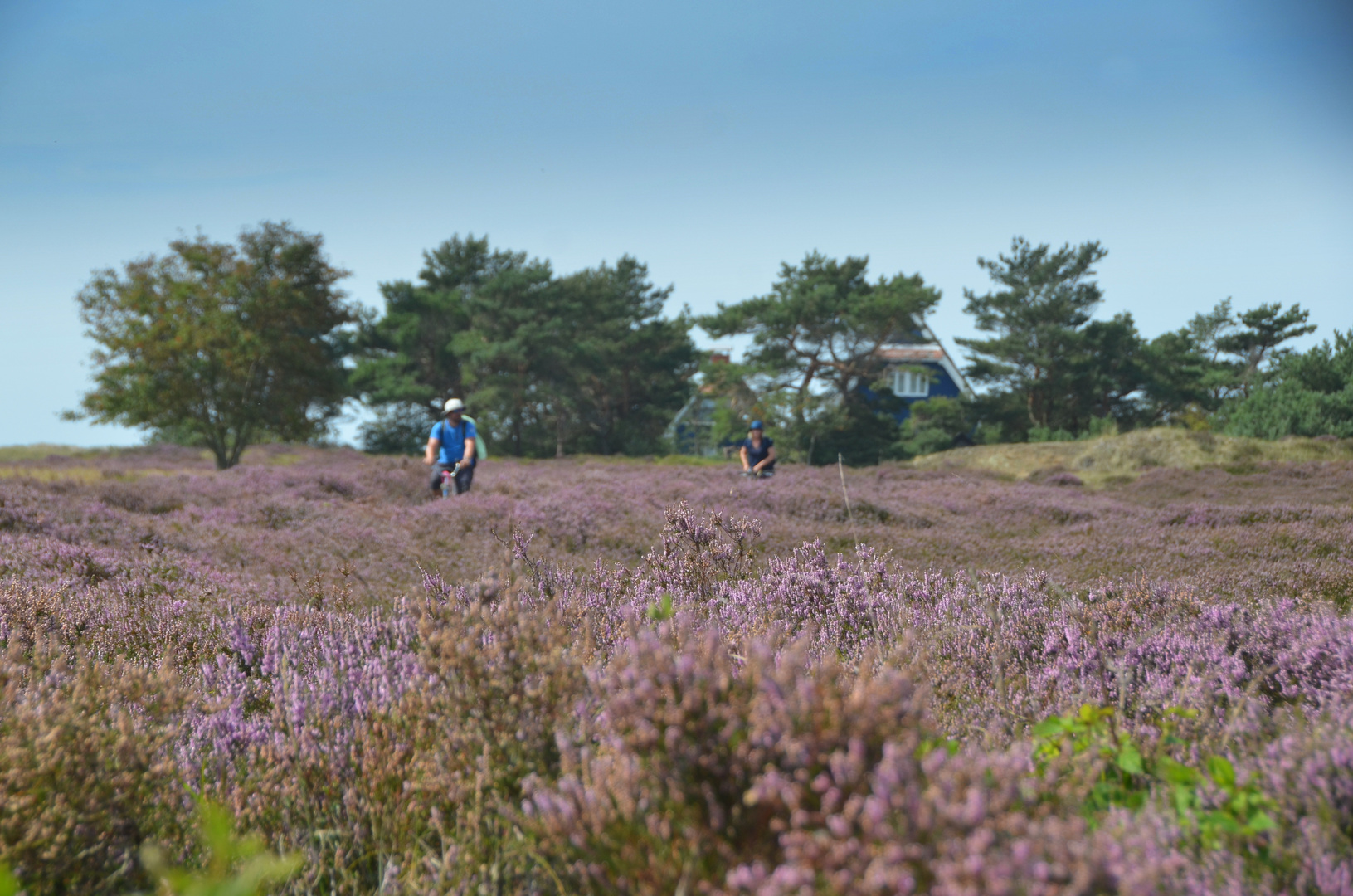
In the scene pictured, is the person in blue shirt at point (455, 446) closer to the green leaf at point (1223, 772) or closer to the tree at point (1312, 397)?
the green leaf at point (1223, 772)

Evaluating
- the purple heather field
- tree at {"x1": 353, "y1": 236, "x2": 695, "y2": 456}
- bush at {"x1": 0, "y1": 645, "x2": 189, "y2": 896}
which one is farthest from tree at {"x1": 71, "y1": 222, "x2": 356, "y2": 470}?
bush at {"x1": 0, "y1": 645, "x2": 189, "y2": 896}

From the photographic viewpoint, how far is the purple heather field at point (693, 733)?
1.20m

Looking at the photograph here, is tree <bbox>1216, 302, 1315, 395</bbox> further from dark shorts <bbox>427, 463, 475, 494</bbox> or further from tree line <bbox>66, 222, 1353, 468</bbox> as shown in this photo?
dark shorts <bbox>427, 463, 475, 494</bbox>

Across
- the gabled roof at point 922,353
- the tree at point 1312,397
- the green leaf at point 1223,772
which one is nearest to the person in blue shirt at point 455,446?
the green leaf at point 1223,772

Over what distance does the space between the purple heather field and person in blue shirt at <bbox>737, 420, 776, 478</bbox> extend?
7496mm

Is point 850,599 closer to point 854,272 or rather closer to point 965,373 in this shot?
point 854,272

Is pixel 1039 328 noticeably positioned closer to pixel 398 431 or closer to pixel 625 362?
pixel 625 362

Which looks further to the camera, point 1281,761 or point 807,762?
point 1281,761

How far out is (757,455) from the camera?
12.6 meters

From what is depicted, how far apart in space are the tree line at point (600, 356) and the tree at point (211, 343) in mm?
68

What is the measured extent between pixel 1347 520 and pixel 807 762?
374 inches

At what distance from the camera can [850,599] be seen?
3.80 m

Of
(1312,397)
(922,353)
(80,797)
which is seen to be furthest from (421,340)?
(80,797)

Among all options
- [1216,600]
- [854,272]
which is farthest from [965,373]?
[1216,600]
